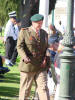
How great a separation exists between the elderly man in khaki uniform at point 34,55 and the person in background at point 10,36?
8.58 m

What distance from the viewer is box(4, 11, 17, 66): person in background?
18859 millimetres

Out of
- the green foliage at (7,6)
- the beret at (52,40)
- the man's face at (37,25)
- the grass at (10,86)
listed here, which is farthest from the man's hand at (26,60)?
the green foliage at (7,6)

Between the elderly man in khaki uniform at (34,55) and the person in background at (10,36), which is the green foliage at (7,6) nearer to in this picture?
the person in background at (10,36)

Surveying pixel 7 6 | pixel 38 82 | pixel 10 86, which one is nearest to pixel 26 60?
pixel 38 82

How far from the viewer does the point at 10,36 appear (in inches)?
760

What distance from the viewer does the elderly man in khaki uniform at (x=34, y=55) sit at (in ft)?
32.6

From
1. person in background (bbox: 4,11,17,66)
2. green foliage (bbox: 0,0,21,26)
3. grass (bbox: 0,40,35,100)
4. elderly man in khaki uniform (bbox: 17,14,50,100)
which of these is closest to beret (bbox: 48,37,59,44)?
grass (bbox: 0,40,35,100)

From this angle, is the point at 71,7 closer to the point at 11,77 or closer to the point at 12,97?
the point at 12,97

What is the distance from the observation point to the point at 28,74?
33.0ft

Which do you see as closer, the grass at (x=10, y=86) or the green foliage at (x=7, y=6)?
the grass at (x=10, y=86)

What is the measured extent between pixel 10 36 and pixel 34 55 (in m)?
9.41

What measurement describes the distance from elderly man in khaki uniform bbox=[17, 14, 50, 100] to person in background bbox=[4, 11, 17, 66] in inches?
338

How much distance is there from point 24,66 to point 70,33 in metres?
1.14

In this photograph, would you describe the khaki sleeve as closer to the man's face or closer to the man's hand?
the man's hand
